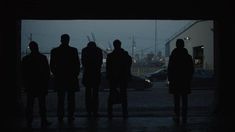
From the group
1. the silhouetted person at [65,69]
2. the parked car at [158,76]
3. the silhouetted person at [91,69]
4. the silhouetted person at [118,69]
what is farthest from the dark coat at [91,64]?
the parked car at [158,76]

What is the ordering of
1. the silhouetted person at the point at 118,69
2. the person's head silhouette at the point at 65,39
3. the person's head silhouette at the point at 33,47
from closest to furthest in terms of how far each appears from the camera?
the person's head silhouette at the point at 33,47, the person's head silhouette at the point at 65,39, the silhouetted person at the point at 118,69

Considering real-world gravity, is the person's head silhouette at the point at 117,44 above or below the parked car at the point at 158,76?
above

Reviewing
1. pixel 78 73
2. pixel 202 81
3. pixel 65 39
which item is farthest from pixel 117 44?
pixel 202 81

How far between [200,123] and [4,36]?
529 centimetres

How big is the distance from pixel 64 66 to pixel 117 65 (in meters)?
1.37

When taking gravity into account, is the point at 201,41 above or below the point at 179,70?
above

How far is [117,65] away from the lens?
39.9ft

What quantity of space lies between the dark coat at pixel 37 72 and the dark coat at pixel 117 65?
195 cm

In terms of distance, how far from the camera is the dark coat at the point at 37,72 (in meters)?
10.6

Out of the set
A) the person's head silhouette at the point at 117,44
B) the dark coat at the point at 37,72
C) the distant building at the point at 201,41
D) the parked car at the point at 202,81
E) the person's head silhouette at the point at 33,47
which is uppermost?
the distant building at the point at 201,41

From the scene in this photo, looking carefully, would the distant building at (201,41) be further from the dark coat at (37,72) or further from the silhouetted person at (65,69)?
the dark coat at (37,72)

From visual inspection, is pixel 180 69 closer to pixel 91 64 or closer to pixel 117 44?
pixel 117 44

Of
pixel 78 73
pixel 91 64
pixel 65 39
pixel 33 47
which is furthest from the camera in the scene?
pixel 91 64

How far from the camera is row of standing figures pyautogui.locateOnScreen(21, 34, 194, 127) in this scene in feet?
34.9
